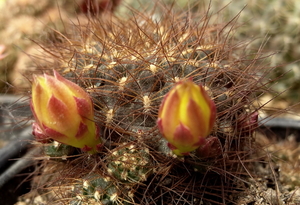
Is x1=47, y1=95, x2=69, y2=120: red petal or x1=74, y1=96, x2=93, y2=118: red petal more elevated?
x1=47, y1=95, x2=69, y2=120: red petal

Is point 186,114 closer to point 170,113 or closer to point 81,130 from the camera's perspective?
point 170,113

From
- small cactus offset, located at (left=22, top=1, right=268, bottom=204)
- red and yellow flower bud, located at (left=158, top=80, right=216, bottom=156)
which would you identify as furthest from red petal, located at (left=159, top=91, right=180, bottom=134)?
small cactus offset, located at (left=22, top=1, right=268, bottom=204)

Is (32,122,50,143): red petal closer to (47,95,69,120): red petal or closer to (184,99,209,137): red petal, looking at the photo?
(47,95,69,120): red petal

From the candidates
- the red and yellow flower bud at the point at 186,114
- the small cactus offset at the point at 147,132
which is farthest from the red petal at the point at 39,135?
the red and yellow flower bud at the point at 186,114

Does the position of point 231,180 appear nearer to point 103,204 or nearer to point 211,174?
point 211,174

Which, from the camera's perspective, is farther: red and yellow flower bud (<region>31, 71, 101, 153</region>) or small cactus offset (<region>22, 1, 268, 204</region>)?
small cactus offset (<region>22, 1, 268, 204</region>)

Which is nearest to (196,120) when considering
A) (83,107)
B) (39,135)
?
(83,107)

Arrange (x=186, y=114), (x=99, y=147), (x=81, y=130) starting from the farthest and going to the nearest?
(x=99, y=147) < (x=81, y=130) < (x=186, y=114)
